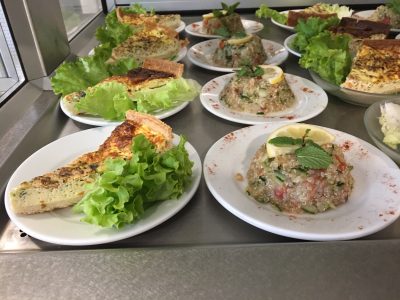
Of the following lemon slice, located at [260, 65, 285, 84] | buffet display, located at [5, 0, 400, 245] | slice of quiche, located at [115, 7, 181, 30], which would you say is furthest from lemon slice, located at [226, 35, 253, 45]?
slice of quiche, located at [115, 7, 181, 30]

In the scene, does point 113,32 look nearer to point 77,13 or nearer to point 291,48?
point 77,13

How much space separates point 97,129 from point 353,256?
1.02 metres

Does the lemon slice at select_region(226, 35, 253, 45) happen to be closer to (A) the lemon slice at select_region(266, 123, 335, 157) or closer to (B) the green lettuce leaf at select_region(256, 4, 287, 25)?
(B) the green lettuce leaf at select_region(256, 4, 287, 25)

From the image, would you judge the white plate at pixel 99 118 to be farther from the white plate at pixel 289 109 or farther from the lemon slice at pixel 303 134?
the lemon slice at pixel 303 134

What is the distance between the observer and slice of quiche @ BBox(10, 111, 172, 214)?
1098 mm

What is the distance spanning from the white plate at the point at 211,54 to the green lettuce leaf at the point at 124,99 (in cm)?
44

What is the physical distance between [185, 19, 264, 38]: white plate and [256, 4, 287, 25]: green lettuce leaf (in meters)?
0.15

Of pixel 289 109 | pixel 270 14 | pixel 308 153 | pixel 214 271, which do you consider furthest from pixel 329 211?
pixel 270 14

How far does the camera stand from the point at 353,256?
96 centimetres

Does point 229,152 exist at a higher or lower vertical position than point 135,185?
lower

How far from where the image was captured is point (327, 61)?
1916mm

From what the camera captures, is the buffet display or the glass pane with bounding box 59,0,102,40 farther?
the glass pane with bounding box 59,0,102,40

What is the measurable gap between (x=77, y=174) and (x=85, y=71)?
0.90 meters

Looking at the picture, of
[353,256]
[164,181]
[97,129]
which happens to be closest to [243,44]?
[97,129]
